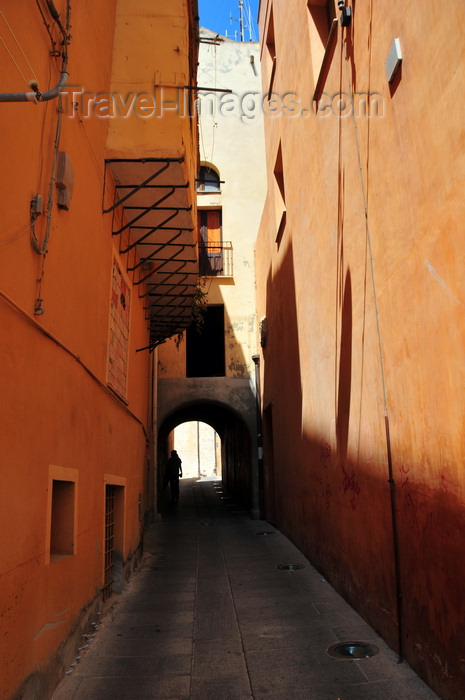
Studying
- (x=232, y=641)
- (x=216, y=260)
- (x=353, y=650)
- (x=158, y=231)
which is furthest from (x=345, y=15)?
(x=216, y=260)

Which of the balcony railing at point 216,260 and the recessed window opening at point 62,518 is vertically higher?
the balcony railing at point 216,260

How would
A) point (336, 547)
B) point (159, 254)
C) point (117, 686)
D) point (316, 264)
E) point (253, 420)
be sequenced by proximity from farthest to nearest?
1. point (253, 420)
2. point (159, 254)
3. point (316, 264)
4. point (336, 547)
5. point (117, 686)

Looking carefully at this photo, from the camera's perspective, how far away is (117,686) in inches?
160

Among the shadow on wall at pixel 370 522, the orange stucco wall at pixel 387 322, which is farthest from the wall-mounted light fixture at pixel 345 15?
the shadow on wall at pixel 370 522

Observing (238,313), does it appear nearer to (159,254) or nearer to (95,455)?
(159,254)

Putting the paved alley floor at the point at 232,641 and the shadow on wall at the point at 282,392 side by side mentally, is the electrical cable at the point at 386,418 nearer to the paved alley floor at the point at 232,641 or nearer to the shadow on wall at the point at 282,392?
the paved alley floor at the point at 232,641

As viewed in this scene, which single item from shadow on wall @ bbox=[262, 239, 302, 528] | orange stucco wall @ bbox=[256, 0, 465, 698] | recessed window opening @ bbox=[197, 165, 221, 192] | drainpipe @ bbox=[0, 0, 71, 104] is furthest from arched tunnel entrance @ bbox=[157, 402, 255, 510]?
drainpipe @ bbox=[0, 0, 71, 104]

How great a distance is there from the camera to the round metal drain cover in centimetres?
447

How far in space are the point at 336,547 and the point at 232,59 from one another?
54.8ft

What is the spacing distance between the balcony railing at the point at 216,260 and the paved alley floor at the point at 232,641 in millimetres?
8515

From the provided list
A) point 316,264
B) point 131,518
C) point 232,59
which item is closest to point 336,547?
point 131,518

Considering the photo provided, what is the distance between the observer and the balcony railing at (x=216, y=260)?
15102 millimetres

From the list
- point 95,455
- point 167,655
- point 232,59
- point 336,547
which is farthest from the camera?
point 232,59

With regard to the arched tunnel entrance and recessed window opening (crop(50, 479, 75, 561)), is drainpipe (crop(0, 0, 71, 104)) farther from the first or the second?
the arched tunnel entrance
